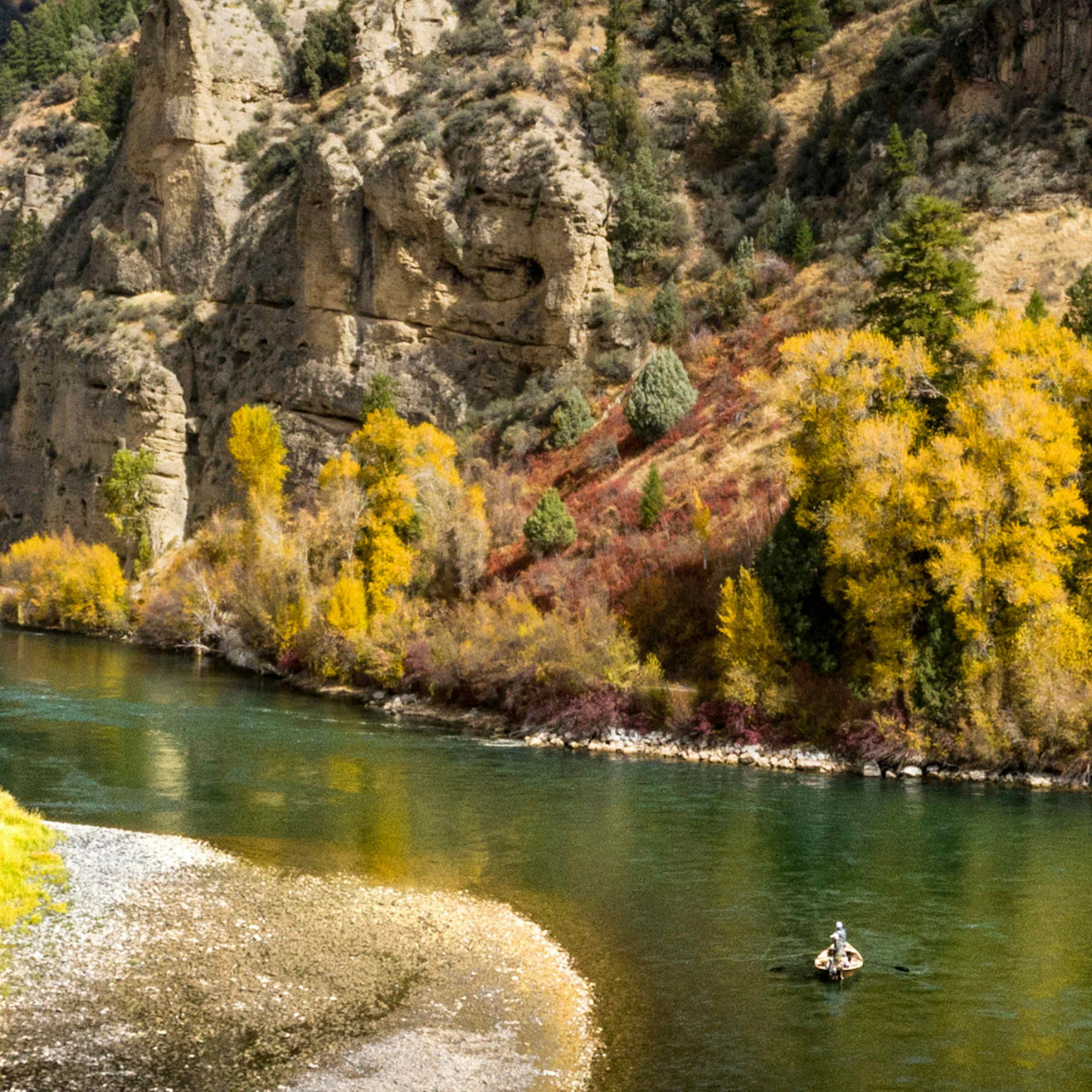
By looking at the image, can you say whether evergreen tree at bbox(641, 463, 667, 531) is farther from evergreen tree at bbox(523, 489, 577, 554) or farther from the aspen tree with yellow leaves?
the aspen tree with yellow leaves

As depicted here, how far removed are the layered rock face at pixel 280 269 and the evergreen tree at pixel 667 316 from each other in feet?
13.7

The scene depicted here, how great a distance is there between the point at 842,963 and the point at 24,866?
14.1m

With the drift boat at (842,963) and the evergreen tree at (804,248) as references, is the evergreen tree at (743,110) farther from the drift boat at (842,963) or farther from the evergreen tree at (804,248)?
the drift boat at (842,963)

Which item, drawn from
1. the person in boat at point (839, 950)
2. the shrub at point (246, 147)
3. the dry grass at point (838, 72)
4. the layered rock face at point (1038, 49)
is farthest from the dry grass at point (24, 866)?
the shrub at point (246, 147)

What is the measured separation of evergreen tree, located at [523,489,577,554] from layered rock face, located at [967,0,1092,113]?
110ft

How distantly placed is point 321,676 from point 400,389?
26041mm

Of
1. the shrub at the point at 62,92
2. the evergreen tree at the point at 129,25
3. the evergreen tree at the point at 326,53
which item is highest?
the evergreen tree at the point at 129,25

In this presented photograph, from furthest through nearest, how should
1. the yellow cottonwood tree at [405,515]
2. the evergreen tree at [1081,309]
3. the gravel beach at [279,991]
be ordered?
the yellow cottonwood tree at [405,515]
the evergreen tree at [1081,309]
the gravel beach at [279,991]

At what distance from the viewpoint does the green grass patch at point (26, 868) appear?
787 inches

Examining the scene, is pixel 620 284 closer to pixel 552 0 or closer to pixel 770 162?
pixel 770 162

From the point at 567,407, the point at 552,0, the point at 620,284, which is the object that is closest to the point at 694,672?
the point at 567,407

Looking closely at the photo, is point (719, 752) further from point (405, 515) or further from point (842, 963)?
point (405, 515)

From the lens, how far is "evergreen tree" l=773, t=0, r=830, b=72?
7938 centimetres

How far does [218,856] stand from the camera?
25.0 m
